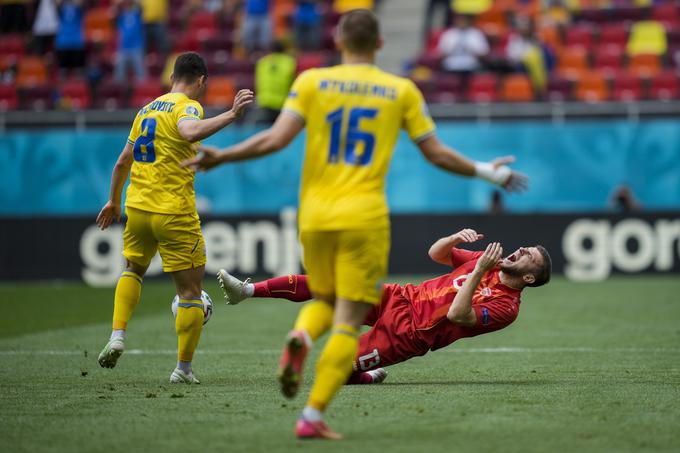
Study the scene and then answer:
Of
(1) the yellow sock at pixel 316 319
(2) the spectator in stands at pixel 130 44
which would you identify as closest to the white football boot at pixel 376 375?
(1) the yellow sock at pixel 316 319

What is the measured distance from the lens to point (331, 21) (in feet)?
80.5

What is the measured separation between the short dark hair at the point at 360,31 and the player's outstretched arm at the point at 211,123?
164 cm

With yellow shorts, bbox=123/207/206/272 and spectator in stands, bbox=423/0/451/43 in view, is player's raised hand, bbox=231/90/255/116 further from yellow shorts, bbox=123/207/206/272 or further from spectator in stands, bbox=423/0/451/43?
spectator in stands, bbox=423/0/451/43

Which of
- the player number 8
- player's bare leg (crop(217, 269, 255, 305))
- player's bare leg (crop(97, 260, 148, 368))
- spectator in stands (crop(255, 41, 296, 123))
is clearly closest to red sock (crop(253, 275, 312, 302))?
player's bare leg (crop(217, 269, 255, 305))

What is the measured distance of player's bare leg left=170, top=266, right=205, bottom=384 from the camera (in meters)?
8.19

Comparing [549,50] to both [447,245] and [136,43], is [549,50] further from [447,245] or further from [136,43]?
[447,245]

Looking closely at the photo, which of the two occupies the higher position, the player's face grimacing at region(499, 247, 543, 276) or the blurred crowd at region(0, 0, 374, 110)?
the blurred crowd at region(0, 0, 374, 110)

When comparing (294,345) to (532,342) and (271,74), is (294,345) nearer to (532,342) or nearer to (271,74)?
(532,342)

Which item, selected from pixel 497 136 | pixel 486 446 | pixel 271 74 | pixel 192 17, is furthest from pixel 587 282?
pixel 486 446

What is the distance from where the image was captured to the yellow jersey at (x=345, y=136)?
598 centimetres

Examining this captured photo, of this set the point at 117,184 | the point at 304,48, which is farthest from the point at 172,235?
the point at 304,48

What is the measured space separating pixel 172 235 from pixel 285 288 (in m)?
1.00

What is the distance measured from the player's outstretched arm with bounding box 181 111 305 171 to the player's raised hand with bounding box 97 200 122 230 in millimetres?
2943

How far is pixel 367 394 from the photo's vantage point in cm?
759
